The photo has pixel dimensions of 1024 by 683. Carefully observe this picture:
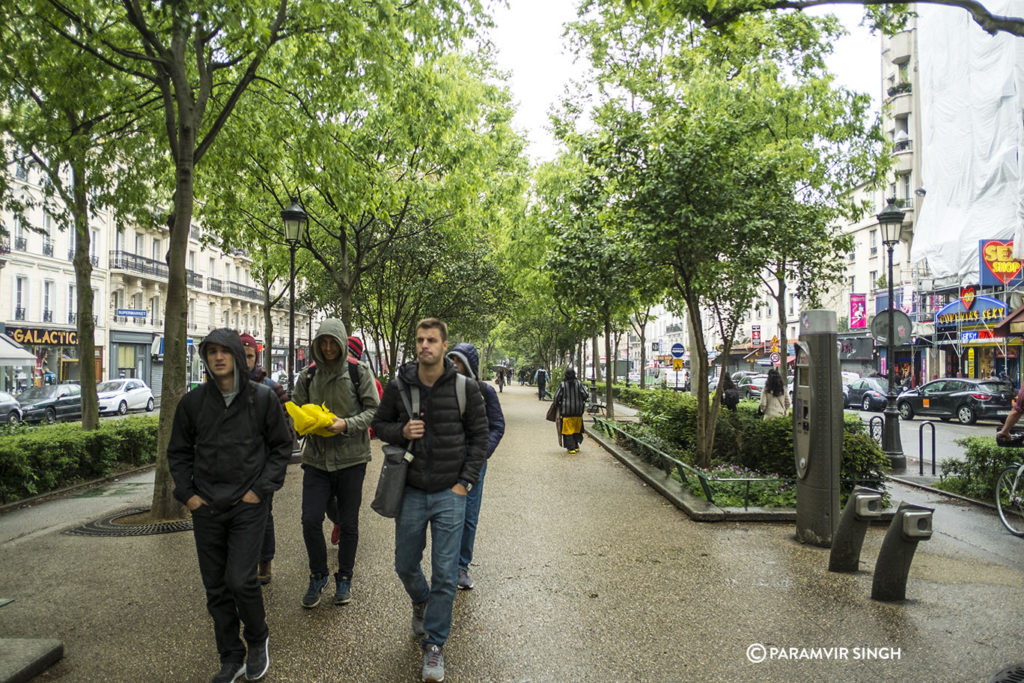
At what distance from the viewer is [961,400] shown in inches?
979

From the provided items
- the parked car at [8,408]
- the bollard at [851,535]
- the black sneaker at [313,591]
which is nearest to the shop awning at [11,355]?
the parked car at [8,408]

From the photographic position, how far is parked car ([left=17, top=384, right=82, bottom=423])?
24906 millimetres

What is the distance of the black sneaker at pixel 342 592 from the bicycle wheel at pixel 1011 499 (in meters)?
6.53

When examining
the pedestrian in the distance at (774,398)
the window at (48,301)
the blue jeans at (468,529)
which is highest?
the window at (48,301)

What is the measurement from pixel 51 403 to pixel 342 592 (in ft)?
81.9

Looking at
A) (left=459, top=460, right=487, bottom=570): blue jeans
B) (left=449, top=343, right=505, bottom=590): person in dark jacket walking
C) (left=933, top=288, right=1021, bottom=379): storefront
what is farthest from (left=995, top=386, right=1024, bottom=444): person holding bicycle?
(left=933, top=288, right=1021, bottom=379): storefront

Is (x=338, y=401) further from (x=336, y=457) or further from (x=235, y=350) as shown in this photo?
(x=235, y=350)

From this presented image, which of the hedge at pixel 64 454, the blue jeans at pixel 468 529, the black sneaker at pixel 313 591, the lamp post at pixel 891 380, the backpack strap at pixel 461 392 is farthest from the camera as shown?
the lamp post at pixel 891 380

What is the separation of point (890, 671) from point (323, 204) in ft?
52.2

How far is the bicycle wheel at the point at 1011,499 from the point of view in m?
7.66

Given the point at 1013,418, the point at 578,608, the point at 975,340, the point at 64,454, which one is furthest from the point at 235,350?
the point at 975,340

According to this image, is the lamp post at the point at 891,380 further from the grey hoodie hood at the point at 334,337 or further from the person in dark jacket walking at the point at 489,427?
the grey hoodie hood at the point at 334,337

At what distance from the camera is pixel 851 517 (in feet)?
19.1

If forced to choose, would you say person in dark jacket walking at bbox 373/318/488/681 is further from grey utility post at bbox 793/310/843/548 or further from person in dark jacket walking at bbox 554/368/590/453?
person in dark jacket walking at bbox 554/368/590/453
